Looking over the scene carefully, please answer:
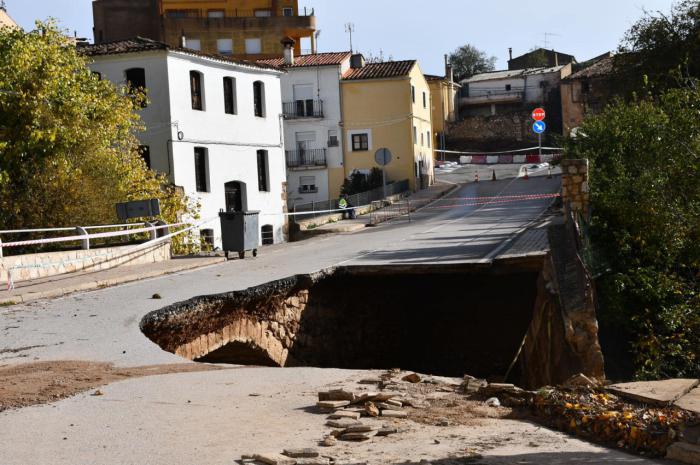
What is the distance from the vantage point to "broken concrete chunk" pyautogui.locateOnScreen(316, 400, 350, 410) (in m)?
7.54

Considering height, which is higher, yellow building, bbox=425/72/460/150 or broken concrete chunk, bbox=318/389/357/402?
yellow building, bbox=425/72/460/150

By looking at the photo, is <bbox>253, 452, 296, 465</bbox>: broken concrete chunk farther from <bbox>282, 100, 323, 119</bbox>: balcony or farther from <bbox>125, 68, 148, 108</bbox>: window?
<bbox>282, 100, 323, 119</bbox>: balcony

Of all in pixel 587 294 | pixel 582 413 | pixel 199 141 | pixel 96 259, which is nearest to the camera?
pixel 582 413

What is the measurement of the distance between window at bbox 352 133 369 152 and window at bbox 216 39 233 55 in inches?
793

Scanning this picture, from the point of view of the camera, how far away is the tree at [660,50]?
1452 inches

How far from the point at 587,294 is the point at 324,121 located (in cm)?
4190

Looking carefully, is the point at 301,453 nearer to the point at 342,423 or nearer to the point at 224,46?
the point at 342,423

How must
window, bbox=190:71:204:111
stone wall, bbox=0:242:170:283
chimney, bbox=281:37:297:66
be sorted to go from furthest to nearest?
chimney, bbox=281:37:297:66
window, bbox=190:71:204:111
stone wall, bbox=0:242:170:283

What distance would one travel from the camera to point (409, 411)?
7531 millimetres

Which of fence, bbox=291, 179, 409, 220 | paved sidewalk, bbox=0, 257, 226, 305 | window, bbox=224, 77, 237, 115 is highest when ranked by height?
window, bbox=224, 77, 237, 115

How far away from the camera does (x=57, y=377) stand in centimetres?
912

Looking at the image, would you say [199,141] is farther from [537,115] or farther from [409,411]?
[537,115]

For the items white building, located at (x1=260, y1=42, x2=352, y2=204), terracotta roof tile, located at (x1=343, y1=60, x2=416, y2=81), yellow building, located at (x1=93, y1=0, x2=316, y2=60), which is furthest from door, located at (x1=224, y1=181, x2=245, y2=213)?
yellow building, located at (x1=93, y1=0, x2=316, y2=60)

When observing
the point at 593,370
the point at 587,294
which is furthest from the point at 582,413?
the point at 587,294
